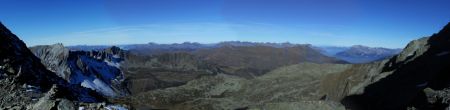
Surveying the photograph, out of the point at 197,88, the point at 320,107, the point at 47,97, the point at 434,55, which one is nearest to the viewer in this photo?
the point at 47,97

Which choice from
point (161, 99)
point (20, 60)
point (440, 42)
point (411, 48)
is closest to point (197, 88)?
point (161, 99)

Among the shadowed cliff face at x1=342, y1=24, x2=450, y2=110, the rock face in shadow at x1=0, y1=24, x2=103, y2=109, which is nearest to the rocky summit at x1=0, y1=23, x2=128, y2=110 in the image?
the rock face in shadow at x1=0, y1=24, x2=103, y2=109

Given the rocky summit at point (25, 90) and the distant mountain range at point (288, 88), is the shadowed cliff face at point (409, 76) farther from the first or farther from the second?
the rocky summit at point (25, 90)

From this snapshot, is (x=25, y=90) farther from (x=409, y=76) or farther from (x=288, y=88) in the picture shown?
(x=288, y=88)

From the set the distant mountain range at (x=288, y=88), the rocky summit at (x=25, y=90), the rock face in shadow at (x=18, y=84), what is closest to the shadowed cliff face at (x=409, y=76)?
the distant mountain range at (x=288, y=88)

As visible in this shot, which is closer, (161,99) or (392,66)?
(392,66)

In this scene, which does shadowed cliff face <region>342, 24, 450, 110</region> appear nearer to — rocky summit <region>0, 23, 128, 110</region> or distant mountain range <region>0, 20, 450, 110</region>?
distant mountain range <region>0, 20, 450, 110</region>

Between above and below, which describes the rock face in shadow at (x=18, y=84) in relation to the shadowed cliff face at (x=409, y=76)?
above

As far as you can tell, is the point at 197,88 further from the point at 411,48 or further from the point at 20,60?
the point at 20,60

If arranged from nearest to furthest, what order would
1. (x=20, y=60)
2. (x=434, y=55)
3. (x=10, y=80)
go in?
(x=10, y=80) < (x=20, y=60) < (x=434, y=55)
